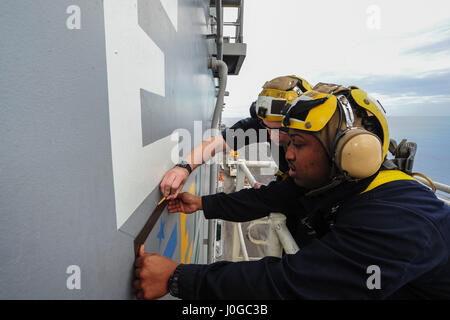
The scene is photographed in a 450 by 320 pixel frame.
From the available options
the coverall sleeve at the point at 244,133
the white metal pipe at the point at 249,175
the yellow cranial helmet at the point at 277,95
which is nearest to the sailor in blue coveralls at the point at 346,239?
the yellow cranial helmet at the point at 277,95

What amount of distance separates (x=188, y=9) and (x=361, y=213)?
1.45 meters

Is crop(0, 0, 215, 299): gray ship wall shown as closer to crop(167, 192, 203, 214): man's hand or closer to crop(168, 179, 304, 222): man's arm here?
crop(167, 192, 203, 214): man's hand

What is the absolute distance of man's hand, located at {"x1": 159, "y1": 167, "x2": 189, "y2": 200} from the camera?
1.03 m

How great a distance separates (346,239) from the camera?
74cm

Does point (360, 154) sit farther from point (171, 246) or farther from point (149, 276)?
point (171, 246)

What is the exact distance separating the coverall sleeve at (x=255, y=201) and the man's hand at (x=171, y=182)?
1.21 feet

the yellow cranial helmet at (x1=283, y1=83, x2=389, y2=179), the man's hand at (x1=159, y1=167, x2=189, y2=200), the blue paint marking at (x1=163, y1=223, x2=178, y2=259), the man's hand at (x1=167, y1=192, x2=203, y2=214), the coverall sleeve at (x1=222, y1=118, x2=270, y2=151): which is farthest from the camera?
the coverall sleeve at (x1=222, y1=118, x2=270, y2=151)

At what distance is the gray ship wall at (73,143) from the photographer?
291 millimetres

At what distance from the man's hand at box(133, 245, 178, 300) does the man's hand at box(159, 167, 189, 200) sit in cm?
32

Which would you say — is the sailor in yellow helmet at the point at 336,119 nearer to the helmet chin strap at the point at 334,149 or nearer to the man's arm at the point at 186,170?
the helmet chin strap at the point at 334,149

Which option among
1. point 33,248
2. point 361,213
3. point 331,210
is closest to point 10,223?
point 33,248

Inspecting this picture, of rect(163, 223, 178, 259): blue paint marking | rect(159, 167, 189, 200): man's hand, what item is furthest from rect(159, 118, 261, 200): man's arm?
rect(163, 223, 178, 259): blue paint marking

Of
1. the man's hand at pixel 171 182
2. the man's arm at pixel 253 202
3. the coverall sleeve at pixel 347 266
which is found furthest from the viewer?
the man's arm at pixel 253 202

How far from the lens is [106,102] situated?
0.51m
